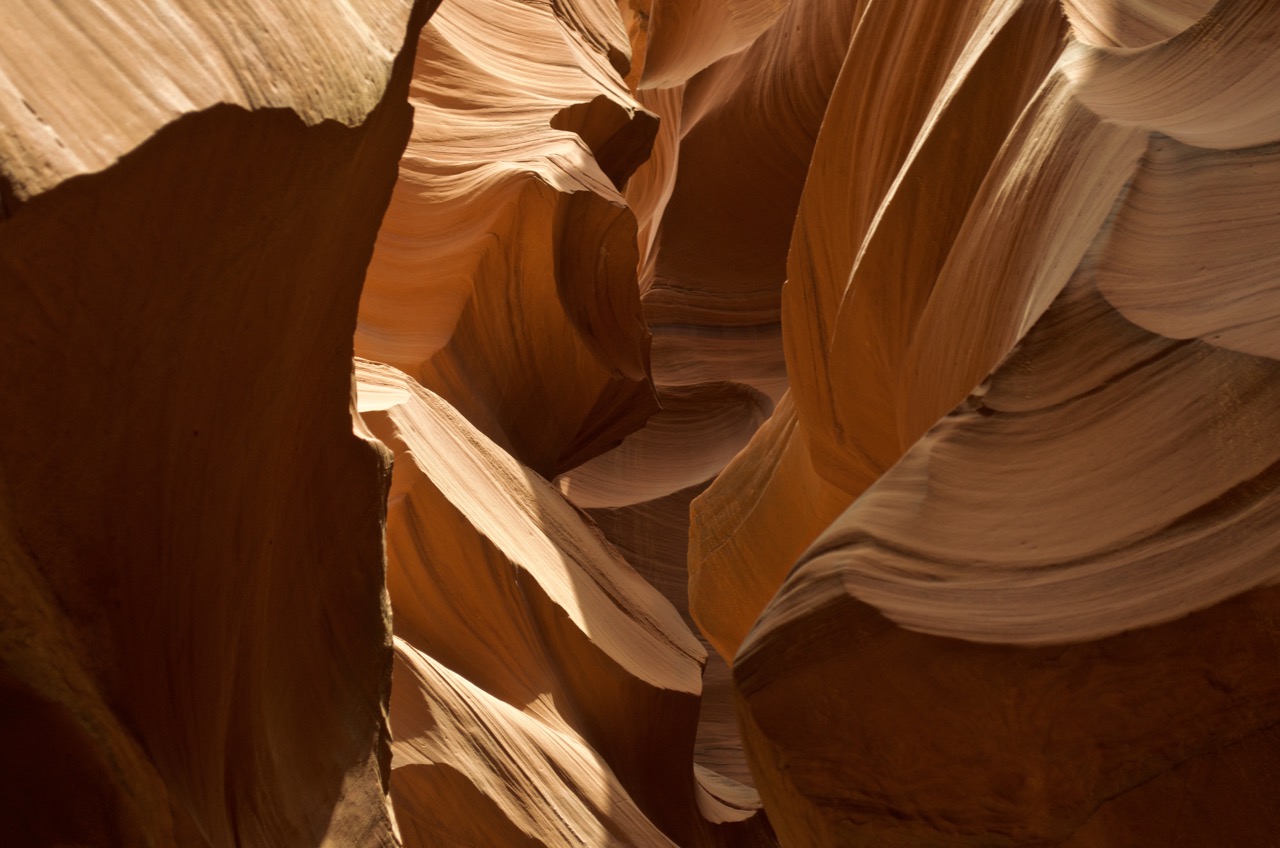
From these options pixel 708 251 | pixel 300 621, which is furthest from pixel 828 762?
pixel 708 251

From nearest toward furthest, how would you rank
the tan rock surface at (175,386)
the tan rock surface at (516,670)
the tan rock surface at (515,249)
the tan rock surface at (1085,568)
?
the tan rock surface at (175,386)
the tan rock surface at (1085,568)
the tan rock surface at (516,670)
the tan rock surface at (515,249)

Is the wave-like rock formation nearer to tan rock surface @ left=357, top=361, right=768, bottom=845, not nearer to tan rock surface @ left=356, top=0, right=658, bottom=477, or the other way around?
tan rock surface @ left=357, top=361, right=768, bottom=845

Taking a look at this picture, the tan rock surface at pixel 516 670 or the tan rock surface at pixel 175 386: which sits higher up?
the tan rock surface at pixel 175 386

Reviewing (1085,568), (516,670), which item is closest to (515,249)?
(516,670)

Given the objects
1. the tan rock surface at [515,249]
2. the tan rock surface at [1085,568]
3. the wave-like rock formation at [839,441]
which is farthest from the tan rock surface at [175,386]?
the tan rock surface at [515,249]

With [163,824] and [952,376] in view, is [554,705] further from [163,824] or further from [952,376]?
[163,824]

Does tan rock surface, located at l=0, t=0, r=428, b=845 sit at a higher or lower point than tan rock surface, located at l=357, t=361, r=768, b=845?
higher

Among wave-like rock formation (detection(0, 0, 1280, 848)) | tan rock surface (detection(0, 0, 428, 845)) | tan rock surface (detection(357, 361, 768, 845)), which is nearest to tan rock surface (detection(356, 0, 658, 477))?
tan rock surface (detection(357, 361, 768, 845))

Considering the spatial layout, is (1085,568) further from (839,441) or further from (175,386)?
Result: (839,441)

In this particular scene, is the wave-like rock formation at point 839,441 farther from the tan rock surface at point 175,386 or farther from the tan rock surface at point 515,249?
the tan rock surface at point 515,249

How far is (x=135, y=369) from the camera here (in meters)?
0.95

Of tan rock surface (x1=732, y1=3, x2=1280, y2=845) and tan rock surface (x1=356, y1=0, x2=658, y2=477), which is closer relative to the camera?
tan rock surface (x1=732, y1=3, x2=1280, y2=845)

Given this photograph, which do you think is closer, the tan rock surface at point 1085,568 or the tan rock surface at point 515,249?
the tan rock surface at point 1085,568

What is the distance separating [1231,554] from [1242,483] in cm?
6
